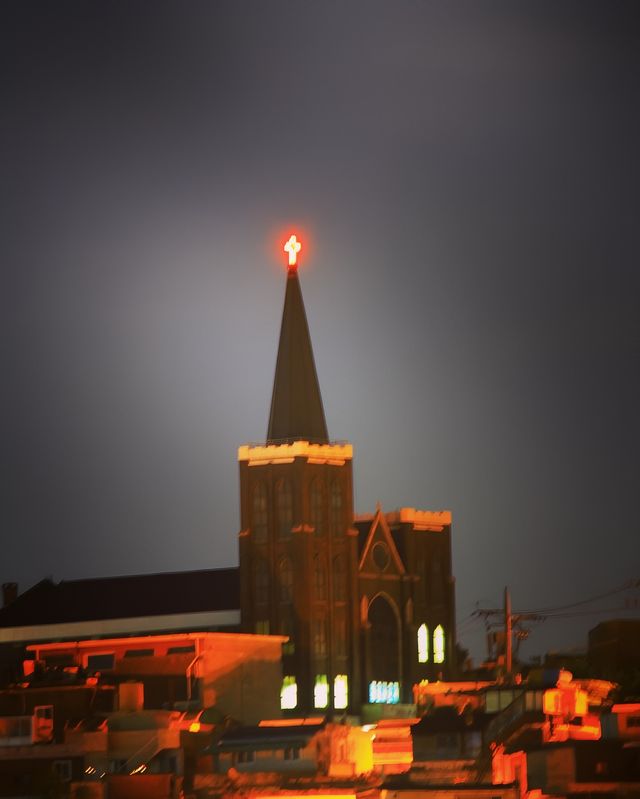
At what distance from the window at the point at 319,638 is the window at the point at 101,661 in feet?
31.9

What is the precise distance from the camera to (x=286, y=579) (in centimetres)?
12562

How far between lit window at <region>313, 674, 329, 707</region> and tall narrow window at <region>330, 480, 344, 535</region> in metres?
7.06

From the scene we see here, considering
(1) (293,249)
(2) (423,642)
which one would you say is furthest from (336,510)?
(1) (293,249)

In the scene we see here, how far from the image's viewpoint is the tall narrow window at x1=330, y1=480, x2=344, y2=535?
127m

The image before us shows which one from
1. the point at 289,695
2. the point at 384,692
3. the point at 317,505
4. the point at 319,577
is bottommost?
the point at 289,695

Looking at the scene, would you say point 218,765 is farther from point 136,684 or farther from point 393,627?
point 393,627

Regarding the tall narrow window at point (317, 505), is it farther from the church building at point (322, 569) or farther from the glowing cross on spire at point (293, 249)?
the glowing cross on spire at point (293, 249)

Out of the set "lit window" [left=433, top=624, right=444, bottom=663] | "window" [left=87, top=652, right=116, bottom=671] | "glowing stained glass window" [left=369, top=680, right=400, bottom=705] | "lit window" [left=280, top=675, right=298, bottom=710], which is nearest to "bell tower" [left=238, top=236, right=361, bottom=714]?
"lit window" [left=280, top=675, right=298, bottom=710]

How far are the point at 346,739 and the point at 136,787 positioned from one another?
9974 mm

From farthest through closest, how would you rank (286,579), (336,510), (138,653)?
(336,510), (286,579), (138,653)

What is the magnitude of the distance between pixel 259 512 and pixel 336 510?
3669 mm

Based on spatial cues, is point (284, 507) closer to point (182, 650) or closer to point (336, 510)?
point (336, 510)

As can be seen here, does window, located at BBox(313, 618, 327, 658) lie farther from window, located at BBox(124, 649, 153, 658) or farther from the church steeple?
the church steeple

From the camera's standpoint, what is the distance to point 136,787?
104m
